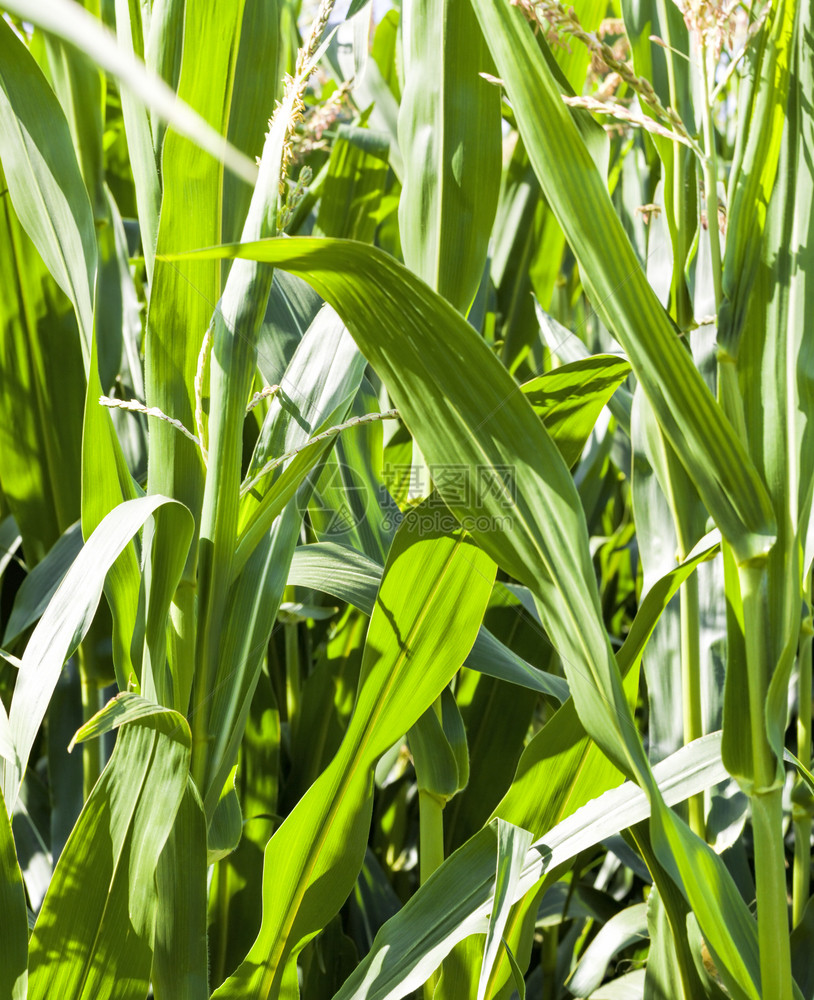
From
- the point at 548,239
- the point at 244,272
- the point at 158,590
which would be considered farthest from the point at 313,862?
the point at 548,239

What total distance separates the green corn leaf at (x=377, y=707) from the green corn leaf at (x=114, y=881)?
2.7 inches

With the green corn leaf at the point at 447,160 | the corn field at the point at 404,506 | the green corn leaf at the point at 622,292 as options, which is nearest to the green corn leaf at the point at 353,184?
the corn field at the point at 404,506

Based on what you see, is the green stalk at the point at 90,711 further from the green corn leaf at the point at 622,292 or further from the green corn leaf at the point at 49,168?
the green corn leaf at the point at 622,292

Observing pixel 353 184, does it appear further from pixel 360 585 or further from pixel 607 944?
pixel 607 944

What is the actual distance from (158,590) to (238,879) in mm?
353

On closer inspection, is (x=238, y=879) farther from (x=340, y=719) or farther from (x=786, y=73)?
(x=786, y=73)

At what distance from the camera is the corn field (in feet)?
1.07

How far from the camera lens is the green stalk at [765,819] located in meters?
0.34

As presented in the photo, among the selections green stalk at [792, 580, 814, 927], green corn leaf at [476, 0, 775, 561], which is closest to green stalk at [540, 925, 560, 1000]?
green stalk at [792, 580, 814, 927]

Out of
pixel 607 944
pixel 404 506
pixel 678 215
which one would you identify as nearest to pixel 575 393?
pixel 678 215

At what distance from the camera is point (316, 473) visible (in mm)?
567

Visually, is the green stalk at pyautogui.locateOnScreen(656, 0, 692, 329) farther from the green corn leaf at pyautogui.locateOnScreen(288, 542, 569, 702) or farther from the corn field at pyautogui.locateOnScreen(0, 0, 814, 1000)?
the green corn leaf at pyautogui.locateOnScreen(288, 542, 569, 702)

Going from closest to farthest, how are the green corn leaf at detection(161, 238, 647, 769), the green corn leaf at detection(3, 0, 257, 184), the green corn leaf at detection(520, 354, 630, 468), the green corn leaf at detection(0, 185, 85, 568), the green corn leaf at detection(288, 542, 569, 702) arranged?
the green corn leaf at detection(3, 0, 257, 184), the green corn leaf at detection(161, 238, 647, 769), the green corn leaf at detection(520, 354, 630, 468), the green corn leaf at detection(288, 542, 569, 702), the green corn leaf at detection(0, 185, 85, 568)

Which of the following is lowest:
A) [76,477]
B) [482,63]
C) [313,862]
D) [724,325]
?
[313,862]
